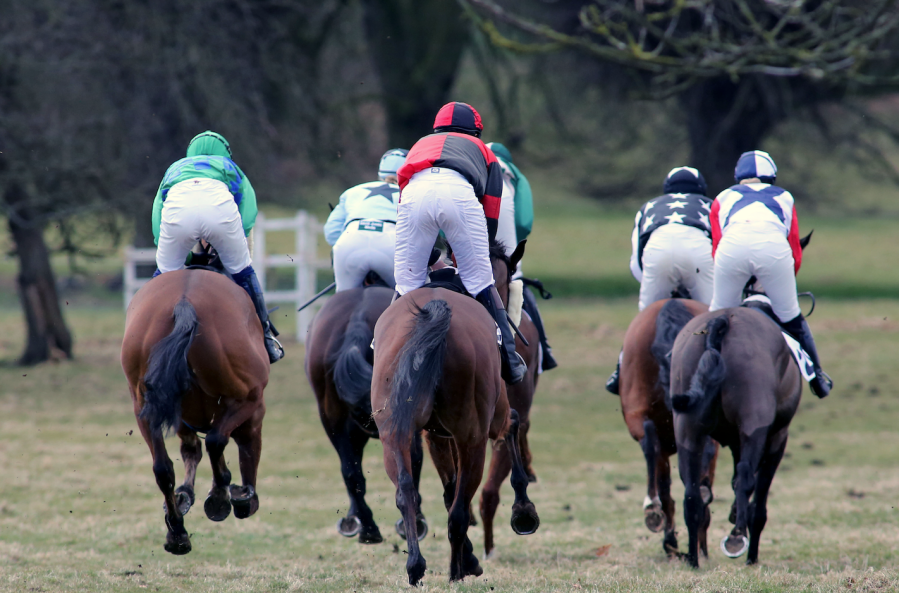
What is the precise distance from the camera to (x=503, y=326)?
5.75 m

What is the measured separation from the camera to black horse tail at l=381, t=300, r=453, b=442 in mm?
5016

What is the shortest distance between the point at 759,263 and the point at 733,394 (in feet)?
2.99

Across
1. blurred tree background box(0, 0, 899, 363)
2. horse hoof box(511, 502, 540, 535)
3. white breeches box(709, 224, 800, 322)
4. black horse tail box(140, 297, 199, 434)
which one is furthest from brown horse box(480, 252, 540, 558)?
blurred tree background box(0, 0, 899, 363)

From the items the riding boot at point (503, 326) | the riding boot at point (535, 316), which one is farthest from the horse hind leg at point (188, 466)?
the riding boot at point (535, 316)

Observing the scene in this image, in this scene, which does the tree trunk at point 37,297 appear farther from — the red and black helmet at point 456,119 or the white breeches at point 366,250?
the red and black helmet at point 456,119

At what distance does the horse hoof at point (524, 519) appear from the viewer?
19.5 feet

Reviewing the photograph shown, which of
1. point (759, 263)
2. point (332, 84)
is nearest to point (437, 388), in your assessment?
point (759, 263)

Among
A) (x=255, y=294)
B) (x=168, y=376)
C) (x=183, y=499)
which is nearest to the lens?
(x=168, y=376)

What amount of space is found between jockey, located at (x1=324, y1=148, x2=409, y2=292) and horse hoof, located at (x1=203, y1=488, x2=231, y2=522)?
1755 mm

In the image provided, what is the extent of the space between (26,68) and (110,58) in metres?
1.26

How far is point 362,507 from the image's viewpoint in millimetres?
6828

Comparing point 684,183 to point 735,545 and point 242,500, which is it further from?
point 242,500

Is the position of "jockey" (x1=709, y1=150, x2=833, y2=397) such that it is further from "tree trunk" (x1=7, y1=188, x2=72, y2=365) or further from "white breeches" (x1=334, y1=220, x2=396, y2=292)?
"tree trunk" (x1=7, y1=188, x2=72, y2=365)

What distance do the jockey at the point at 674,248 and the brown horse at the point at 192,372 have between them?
9.33 ft
